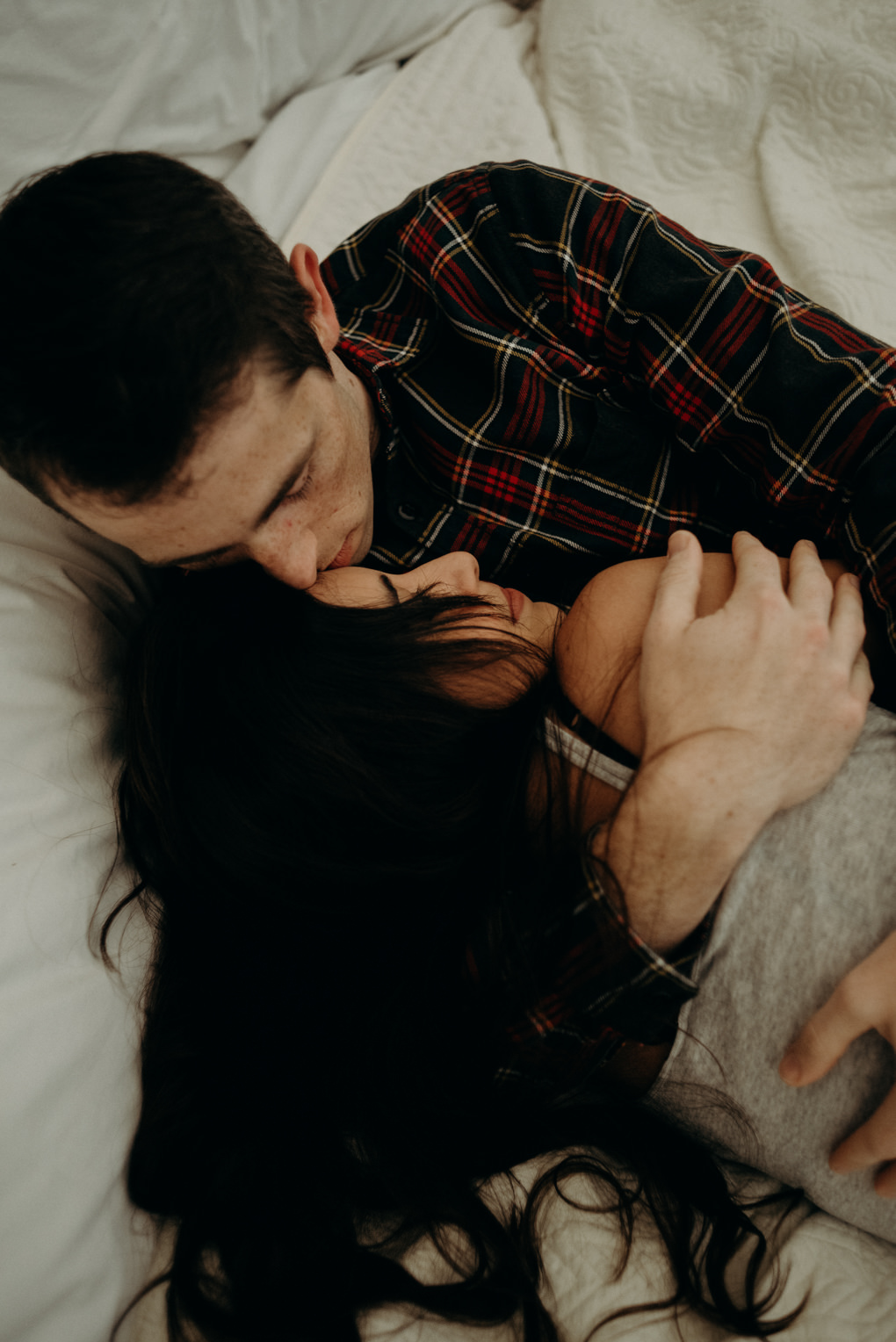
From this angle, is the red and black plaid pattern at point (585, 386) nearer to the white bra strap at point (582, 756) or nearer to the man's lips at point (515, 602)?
the man's lips at point (515, 602)

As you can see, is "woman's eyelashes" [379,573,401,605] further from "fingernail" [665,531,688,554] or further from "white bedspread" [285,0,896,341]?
"white bedspread" [285,0,896,341]

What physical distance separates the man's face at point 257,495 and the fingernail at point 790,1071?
561 mm

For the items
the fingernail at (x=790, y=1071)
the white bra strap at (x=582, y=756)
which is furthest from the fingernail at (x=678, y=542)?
the fingernail at (x=790, y=1071)

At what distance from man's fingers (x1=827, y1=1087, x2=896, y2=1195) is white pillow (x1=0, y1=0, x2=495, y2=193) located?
1277 millimetres

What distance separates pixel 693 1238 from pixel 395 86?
1578 mm

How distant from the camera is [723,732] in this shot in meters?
0.62

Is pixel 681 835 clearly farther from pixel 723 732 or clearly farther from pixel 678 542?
pixel 678 542

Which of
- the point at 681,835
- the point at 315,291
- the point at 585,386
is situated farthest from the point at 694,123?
the point at 681,835

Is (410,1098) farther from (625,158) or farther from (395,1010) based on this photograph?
(625,158)

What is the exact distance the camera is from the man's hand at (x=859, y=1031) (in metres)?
0.55

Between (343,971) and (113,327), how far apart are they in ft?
1.99

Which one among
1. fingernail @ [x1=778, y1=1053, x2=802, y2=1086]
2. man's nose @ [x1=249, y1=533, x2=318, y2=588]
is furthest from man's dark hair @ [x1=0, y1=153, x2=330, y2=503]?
fingernail @ [x1=778, y1=1053, x2=802, y2=1086]

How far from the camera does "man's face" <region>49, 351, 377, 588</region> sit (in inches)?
23.5

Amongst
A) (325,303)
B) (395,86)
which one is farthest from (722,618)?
(395,86)
